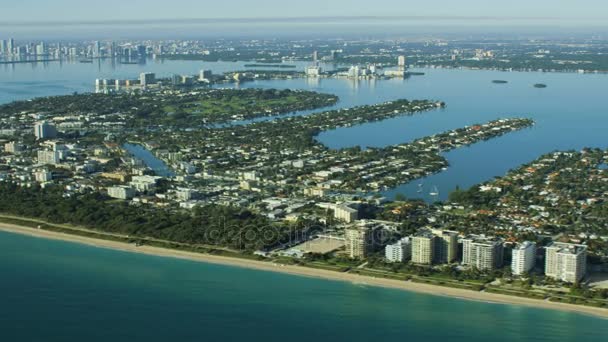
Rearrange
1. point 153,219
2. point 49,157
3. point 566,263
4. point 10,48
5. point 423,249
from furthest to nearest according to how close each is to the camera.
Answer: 1. point 10,48
2. point 49,157
3. point 153,219
4. point 423,249
5. point 566,263

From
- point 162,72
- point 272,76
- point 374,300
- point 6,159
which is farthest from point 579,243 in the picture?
point 162,72

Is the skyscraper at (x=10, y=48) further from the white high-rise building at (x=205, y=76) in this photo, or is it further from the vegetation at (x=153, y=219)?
the vegetation at (x=153, y=219)

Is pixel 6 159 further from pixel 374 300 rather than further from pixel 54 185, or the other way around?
pixel 374 300

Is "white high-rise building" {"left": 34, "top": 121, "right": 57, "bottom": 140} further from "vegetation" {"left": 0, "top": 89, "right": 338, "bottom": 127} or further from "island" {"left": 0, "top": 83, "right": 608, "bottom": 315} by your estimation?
"vegetation" {"left": 0, "top": 89, "right": 338, "bottom": 127}

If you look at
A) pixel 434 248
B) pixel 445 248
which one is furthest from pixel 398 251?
pixel 445 248

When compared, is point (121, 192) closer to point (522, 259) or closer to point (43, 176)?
point (43, 176)

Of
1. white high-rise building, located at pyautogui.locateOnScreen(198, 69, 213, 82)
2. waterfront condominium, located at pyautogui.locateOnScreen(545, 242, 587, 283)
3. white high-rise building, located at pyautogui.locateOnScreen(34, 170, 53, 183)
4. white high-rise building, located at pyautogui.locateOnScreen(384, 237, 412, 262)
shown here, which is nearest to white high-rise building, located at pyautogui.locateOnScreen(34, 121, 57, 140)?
white high-rise building, located at pyautogui.locateOnScreen(34, 170, 53, 183)
